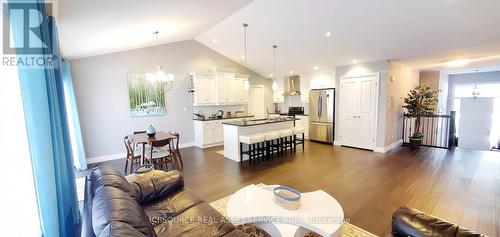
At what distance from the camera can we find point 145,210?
85.1 inches

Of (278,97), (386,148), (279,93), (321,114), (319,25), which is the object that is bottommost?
(386,148)

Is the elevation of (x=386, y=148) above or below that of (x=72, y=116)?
below

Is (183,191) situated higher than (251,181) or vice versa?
(183,191)

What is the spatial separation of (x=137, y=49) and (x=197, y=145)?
3.33 m

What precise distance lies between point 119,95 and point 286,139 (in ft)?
15.7

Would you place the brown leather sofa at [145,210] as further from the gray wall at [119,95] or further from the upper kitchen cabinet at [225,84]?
the upper kitchen cabinet at [225,84]

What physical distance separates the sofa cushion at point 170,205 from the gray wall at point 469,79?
11891 mm

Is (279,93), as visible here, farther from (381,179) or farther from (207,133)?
(381,179)

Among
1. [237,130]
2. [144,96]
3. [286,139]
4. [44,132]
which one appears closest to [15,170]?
[44,132]

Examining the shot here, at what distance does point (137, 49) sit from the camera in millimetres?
5781

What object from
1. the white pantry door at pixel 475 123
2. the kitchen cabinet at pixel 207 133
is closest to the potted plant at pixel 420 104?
the white pantry door at pixel 475 123

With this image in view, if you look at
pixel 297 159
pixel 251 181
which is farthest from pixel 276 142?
pixel 251 181

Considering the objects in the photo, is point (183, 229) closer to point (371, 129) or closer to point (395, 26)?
point (395, 26)

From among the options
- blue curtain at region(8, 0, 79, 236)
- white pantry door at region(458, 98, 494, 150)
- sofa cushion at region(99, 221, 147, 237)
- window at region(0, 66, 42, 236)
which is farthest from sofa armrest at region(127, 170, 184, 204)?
white pantry door at region(458, 98, 494, 150)
